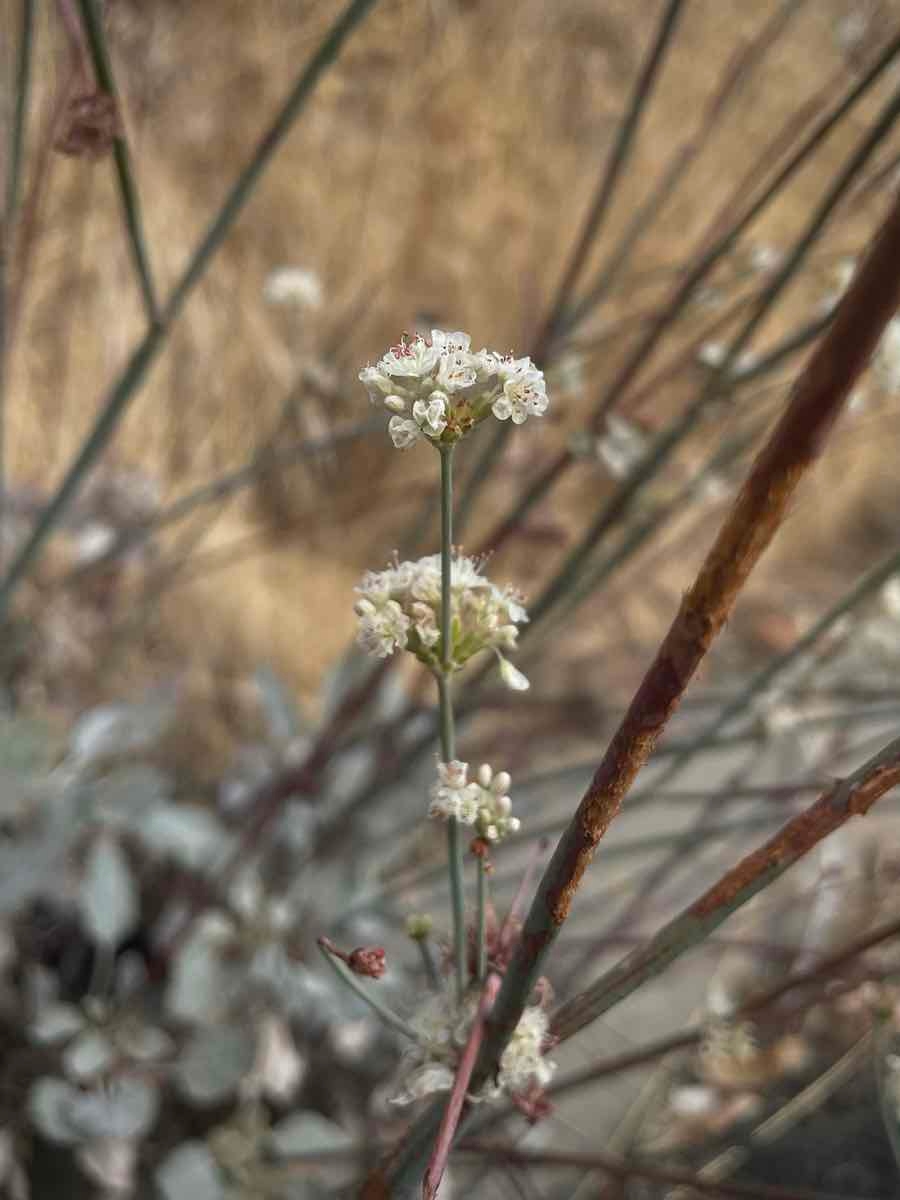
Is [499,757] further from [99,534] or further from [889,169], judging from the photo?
[889,169]

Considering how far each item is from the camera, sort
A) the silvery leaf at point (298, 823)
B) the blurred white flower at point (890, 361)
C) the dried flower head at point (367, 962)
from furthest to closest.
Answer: the silvery leaf at point (298, 823) → the blurred white flower at point (890, 361) → the dried flower head at point (367, 962)

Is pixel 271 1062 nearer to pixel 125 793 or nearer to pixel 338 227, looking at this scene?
pixel 125 793

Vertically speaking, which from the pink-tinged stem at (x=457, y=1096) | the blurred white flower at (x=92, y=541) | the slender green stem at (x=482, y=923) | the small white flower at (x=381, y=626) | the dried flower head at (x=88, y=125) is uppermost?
the blurred white flower at (x=92, y=541)

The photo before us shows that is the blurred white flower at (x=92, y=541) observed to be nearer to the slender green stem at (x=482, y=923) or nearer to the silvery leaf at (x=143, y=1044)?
the silvery leaf at (x=143, y=1044)

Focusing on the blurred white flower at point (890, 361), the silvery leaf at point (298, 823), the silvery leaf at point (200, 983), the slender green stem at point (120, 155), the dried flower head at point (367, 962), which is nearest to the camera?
the dried flower head at point (367, 962)

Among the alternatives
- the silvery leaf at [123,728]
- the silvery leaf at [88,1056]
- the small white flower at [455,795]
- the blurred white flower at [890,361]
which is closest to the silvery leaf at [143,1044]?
the silvery leaf at [88,1056]

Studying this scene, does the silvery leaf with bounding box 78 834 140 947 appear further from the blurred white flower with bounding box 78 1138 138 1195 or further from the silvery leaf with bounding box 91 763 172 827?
the blurred white flower with bounding box 78 1138 138 1195

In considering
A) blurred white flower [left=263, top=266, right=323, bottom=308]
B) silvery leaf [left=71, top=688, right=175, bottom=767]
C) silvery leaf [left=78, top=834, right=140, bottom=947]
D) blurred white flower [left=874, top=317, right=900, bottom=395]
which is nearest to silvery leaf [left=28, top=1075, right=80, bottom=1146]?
silvery leaf [left=78, top=834, right=140, bottom=947]
